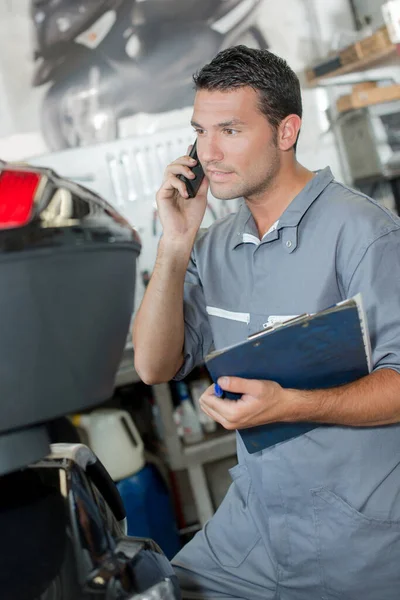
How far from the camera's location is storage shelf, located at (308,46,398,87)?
10.1ft

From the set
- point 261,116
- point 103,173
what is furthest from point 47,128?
point 261,116

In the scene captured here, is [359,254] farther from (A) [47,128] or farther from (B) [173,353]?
(A) [47,128]

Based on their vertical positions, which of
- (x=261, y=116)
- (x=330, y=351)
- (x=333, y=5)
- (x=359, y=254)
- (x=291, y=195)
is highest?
(x=333, y=5)

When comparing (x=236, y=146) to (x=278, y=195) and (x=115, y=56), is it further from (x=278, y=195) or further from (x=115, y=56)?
(x=115, y=56)

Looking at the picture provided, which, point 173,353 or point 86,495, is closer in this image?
point 86,495

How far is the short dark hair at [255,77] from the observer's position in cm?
153

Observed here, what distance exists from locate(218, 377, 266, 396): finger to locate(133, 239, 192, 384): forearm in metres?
0.48

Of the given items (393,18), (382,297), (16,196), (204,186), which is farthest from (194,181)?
(393,18)

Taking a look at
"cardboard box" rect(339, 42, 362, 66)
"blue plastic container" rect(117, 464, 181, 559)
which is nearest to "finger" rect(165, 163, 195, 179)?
"blue plastic container" rect(117, 464, 181, 559)

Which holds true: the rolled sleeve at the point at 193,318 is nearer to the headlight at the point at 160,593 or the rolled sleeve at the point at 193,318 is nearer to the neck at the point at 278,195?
the neck at the point at 278,195

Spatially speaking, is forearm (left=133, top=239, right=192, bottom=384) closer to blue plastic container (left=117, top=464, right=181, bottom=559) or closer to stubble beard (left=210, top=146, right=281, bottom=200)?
stubble beard (left=210, top=146, right=281, bottom=200)

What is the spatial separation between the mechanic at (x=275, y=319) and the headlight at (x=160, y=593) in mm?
338

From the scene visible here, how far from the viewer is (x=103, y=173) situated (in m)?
3.16

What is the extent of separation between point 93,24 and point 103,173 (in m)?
0.67
